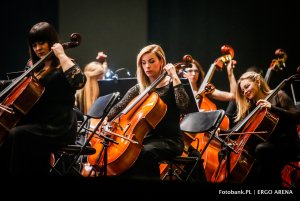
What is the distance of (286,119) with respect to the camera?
4047 mm

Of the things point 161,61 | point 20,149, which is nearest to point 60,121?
point 20,149

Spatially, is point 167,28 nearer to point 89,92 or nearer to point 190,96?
point 89,92

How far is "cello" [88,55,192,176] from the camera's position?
11.4 feet

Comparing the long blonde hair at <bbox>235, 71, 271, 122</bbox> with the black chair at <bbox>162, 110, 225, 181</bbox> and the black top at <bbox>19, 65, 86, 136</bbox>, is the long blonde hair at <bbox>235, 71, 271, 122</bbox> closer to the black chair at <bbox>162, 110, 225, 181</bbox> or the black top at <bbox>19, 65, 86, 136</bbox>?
the black chair at <bbox>162, 110, 225, 181</bbox>

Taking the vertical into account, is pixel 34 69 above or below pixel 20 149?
above

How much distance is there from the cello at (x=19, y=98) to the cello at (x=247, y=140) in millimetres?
1550

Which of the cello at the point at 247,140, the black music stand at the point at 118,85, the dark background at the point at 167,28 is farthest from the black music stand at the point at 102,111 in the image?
the dark background at the point at 167,28

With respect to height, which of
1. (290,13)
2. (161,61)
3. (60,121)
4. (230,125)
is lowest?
(230,125)

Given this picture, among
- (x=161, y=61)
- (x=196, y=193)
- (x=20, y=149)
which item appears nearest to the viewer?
(x=196, y=193)

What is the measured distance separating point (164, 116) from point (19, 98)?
1.16 meters

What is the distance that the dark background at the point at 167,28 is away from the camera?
5.85 meters

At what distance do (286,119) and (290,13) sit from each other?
7.60 ft

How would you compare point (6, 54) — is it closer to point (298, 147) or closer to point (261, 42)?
point (261, 42)

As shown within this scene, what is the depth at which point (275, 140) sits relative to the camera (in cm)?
409
